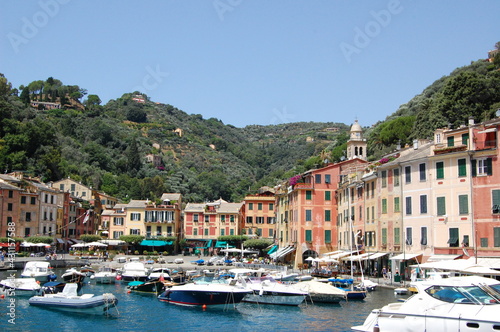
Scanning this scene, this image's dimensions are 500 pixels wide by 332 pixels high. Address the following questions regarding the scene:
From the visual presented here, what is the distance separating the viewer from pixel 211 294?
131 feet

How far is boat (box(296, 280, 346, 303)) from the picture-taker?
4219 cm

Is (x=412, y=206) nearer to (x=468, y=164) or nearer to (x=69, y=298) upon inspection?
(x=468, y=164)

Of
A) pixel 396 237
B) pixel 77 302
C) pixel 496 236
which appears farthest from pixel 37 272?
pixel 496 236

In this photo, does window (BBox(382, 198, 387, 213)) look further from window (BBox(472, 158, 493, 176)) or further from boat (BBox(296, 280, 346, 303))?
boat (BBox(296, 280, 346, 303))

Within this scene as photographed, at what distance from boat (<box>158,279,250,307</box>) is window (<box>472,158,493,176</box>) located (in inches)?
828

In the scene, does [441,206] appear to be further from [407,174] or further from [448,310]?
[448,310]

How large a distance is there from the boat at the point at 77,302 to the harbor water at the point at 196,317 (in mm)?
404

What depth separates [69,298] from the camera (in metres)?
37.8

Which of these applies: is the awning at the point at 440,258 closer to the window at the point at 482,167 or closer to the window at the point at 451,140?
the window at the point at 482,167

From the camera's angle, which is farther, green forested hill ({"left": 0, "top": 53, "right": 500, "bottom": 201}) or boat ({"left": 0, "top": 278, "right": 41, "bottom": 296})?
green forested hill ({"left": 0, "top": 53, "right": 500, "bottom": 201})

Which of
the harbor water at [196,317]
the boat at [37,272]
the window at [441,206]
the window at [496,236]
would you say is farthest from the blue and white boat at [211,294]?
the window at [496,236]

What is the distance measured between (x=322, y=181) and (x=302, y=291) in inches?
1124

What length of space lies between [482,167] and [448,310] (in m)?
25.0

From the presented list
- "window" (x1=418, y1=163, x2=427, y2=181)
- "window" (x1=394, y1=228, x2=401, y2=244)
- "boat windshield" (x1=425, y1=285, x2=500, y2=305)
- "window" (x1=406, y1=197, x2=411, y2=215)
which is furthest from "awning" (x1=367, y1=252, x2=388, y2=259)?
"boat windshield" (x1=425, y1=285, x2=500, y2=305)
